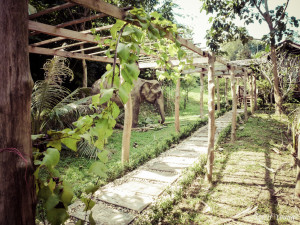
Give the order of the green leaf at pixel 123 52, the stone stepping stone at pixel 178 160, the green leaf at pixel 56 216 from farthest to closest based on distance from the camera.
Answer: the stone stepping stone at pixel 178 160 < the green leaf at pixel 123 52 < the green leaf at pixel 56 216

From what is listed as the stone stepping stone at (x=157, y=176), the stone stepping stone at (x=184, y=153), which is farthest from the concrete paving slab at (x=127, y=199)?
the stone stepping stone at (x=184, y=153)

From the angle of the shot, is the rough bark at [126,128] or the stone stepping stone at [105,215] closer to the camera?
the stone stepping stone at [105,215]

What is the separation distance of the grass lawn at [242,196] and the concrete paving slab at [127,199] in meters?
0.39

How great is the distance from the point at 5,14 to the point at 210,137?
3.56 m

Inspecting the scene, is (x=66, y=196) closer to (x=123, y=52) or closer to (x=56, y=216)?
(x=56, y=216)

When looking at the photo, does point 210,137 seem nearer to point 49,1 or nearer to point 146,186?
point 146,186

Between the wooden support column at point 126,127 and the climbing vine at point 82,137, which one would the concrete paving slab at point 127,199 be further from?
the climbing vine at point 82,137

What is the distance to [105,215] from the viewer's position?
108 inches

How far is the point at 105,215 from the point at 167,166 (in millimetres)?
2216

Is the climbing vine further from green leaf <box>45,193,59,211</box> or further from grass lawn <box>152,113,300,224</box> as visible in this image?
grass lawn <box>152,113,300,224</box>

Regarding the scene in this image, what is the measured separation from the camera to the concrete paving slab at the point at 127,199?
117 inches

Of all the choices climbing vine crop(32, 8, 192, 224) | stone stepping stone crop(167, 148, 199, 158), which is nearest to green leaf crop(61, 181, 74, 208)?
→ climbing vine crop(32, 8, 192, 224)

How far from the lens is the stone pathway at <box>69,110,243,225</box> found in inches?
109

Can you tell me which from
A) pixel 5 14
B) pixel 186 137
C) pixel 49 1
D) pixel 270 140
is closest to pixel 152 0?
pixel 49 1
